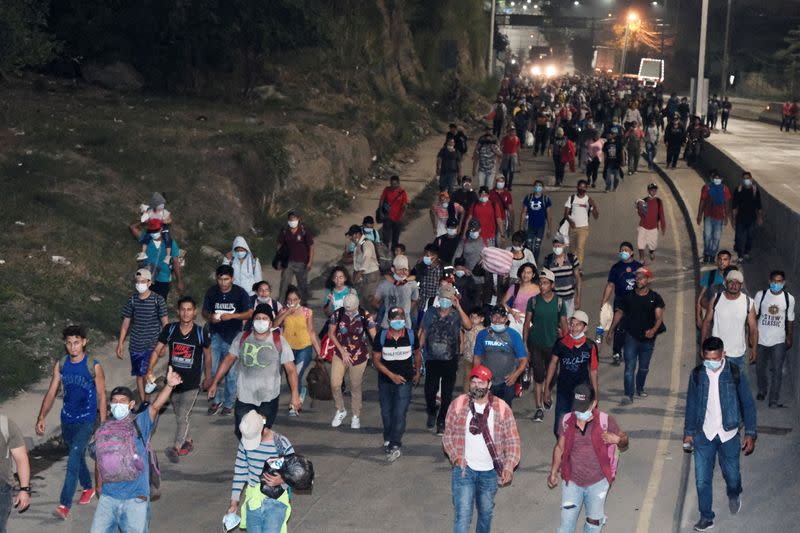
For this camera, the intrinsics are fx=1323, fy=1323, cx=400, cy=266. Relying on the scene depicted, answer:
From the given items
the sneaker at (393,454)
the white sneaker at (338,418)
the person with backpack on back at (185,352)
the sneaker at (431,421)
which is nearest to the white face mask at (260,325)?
the person with backpack on back at (185,352)

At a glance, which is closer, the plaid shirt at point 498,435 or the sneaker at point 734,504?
the plaid shirt at point 498,435

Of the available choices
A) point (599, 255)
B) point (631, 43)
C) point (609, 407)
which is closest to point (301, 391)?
point (609, 407)

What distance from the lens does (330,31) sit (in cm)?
3772

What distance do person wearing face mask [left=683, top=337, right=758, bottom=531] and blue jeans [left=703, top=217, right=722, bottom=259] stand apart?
1137 cm

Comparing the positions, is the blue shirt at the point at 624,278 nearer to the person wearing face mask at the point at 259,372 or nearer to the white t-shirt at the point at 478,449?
the person wearing face mask at the point at 259,372

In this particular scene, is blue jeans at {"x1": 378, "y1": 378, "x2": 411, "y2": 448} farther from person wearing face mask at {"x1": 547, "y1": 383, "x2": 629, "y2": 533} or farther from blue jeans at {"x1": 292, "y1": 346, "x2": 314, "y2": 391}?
person wearing face mask at {"x1": 547, "y1": 383, "x2": 629, "y2": 533}

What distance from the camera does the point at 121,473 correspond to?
31.0 ft

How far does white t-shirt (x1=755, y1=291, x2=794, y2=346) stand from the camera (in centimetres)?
1472

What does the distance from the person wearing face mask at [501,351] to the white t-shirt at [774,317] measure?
333cm

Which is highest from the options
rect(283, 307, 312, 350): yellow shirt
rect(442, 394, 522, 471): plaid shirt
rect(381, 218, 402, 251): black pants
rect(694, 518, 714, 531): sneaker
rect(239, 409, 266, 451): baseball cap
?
rect(239, 409, 266, 451): baseball cap

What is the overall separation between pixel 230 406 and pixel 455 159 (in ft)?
43.5

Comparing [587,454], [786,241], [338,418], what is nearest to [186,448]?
[338,418]

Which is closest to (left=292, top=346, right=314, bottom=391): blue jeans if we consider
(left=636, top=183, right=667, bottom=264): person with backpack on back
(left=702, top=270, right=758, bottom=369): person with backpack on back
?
(left=702, top=270, right=758, bottom=369): person with backpack on back

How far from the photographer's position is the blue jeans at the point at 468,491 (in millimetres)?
10180
